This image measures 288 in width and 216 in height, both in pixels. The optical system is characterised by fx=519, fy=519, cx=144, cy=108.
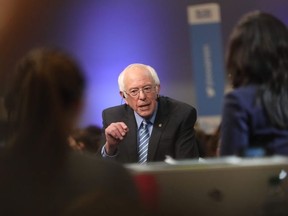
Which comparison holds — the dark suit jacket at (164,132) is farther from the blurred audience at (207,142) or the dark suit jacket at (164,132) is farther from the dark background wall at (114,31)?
the dark background wall at (114,31)

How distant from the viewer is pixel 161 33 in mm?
2170

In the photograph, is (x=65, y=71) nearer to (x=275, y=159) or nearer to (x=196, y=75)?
(x=275, y=159)

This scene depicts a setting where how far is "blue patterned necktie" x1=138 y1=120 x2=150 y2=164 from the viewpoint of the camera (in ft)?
5.00

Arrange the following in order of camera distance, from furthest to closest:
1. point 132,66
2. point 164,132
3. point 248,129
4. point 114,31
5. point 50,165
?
point 114,31, point 132,66, point 164,132, point 248,129, point 50,165

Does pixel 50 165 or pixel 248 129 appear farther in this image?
pixel 248 129

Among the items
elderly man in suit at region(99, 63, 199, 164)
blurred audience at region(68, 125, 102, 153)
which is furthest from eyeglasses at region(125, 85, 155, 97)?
blurred audience at region(68, 125, 102, 153)

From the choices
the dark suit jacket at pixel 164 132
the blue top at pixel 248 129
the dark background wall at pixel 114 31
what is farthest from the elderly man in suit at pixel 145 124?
the blue top at pixel 248 129

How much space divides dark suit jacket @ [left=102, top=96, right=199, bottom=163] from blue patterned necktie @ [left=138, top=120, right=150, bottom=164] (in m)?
0.01

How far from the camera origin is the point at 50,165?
1089 mm

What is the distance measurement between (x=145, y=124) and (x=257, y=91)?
44cm

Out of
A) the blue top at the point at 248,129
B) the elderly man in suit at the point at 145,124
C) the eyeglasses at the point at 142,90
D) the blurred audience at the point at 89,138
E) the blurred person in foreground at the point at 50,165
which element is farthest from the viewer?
the eyeglasses at the point at 142,90

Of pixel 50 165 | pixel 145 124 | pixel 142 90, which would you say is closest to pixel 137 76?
pixel 142 90

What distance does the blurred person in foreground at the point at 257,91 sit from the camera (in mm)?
1219

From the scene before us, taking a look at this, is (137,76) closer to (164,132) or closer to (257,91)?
(164,132)
